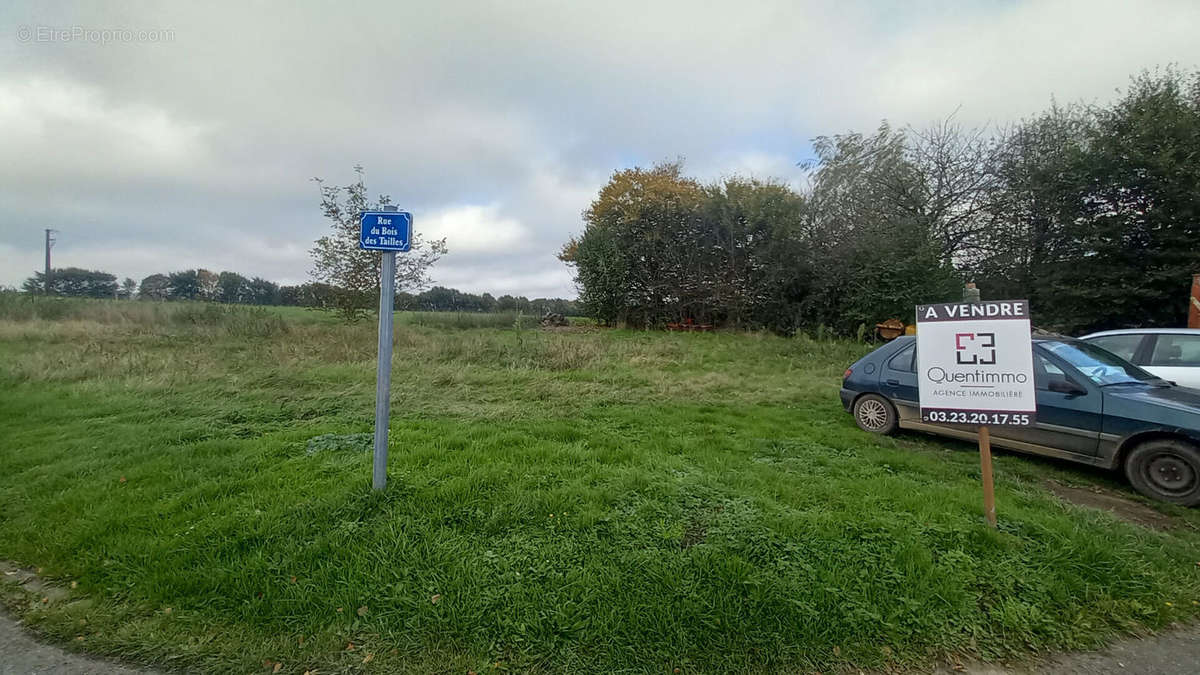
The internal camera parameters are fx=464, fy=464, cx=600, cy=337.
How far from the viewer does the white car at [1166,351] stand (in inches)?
210

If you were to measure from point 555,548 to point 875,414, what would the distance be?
4838mm

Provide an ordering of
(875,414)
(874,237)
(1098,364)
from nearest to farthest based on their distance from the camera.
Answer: (1098,364) → (875,414) → (874,237)

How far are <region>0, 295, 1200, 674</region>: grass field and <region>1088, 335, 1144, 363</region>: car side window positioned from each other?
264 cm

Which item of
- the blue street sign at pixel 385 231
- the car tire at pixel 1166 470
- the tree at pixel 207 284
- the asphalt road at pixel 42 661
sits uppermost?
the tree at pixel 207 284

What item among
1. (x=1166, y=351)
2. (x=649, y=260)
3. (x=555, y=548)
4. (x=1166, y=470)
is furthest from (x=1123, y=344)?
(x=649, y=260)

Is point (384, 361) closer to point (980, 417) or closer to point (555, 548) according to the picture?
point (555, 548)

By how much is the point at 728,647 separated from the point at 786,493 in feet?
5.47

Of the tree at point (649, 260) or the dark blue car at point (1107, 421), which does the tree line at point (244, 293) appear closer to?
the tree at point (649, 260)

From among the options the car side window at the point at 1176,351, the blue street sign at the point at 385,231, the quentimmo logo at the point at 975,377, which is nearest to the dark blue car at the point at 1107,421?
the quentimmo logo at the point at 975,377

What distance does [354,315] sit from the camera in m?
15.5

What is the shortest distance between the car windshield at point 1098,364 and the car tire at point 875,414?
1606 millimetres

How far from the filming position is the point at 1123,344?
6.00 m

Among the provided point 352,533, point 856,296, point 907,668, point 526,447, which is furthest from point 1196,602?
point 856,296

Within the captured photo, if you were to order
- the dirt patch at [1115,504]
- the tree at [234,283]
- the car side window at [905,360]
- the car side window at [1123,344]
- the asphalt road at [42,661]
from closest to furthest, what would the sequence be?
the asphalt road at [42,661] < the dirt patch at [1115,504] < the car side window at [905,360] < the car side window at [1123,344] < the tree at [234,283]
